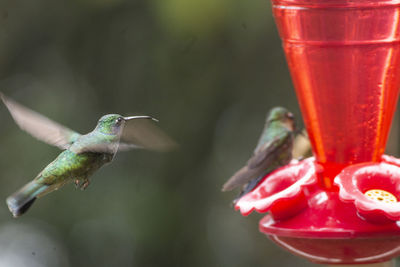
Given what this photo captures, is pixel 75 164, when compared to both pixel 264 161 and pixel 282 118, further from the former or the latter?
pixel 282 118

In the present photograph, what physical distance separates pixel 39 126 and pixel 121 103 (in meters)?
3.64

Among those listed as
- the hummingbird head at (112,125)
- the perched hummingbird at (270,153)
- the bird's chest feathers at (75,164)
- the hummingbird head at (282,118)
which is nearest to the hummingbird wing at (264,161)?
the perched hummingbird at (270,153)

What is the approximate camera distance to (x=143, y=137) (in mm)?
2609

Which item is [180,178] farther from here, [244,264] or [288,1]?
[288,1]

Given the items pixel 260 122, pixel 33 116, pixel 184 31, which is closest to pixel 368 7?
pixel 33 116

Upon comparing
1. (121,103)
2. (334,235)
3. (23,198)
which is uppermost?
(23,198)

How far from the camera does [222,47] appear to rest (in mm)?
6574

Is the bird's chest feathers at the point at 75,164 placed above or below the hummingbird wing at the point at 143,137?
below

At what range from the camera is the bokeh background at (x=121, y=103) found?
627 cm

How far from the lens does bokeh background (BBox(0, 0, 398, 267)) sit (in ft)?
20.6

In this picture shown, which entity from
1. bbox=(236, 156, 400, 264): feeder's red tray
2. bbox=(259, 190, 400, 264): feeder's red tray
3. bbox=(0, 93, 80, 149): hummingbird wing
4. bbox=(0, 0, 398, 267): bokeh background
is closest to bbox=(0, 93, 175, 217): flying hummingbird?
bbox=(0, 93, 80, 149): hummingbird wing

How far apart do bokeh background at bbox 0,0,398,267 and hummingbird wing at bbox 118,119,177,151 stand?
11.2 feet

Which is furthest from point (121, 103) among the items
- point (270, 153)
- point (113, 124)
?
point (113, 124)

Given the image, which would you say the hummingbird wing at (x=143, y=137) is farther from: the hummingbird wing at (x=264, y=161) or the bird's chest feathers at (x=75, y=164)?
the hummingbird wing at (x=264, y=161)
